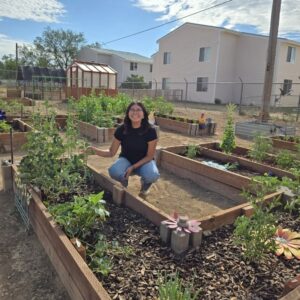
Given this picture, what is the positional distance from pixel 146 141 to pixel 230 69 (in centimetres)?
2194

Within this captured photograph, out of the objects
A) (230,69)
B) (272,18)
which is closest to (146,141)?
(272,18)

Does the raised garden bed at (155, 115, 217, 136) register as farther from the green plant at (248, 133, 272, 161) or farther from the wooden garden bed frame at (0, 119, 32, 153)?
the wooden garden bed frame at (0, 119, 32, 153)

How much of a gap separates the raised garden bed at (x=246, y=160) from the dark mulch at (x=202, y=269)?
1988 millimetres

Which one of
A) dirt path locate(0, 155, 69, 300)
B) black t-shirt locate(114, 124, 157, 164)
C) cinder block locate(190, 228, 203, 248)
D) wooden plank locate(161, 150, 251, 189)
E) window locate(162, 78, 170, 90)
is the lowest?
dirt path locate(0, 155, 69, 300)

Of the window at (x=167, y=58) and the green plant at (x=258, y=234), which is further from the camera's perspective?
the window at (x=167, y=58)

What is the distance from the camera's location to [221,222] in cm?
274

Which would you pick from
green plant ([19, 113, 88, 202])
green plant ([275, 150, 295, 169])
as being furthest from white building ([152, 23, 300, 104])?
green plant ([19, 113, 88, 202])

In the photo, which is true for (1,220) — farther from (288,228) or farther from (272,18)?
(272,18)

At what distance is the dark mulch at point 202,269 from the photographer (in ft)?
6.29

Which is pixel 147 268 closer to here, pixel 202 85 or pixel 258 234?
pixel 258 234

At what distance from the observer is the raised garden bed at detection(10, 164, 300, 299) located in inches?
74.5

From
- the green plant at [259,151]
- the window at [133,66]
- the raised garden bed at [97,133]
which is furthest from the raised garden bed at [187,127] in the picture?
the window at [133,66]

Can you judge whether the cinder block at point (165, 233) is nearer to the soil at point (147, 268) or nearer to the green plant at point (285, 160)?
the soil at point (147, 268)

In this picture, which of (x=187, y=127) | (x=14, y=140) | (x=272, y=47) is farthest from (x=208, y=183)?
(x=272, y=47)
